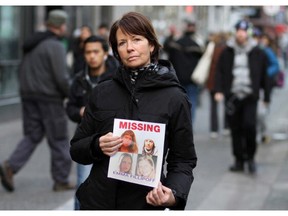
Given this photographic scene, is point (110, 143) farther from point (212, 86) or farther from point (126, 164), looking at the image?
point (212, 86)

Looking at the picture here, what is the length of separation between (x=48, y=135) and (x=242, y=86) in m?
2.42

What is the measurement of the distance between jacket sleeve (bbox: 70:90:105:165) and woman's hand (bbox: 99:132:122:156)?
1.9 inches

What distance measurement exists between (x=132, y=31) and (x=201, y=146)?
8245 mm

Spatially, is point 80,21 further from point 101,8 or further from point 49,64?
point 49,64

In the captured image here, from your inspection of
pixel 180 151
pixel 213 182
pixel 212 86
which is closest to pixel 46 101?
pixel 213 182

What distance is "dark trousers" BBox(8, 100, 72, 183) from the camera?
7.88m

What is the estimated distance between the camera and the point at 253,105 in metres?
9.03

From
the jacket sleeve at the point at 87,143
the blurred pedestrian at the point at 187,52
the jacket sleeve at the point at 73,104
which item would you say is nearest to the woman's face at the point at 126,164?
the jacket sleeve at the point at 87,143

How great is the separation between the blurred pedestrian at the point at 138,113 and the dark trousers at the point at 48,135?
4407 millimetres

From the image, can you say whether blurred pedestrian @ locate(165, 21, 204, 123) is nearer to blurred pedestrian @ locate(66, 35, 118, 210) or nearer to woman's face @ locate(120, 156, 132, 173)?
blurred pedestrian @ locate(66, 35, 118, 210)

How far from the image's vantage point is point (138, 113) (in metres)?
3.37

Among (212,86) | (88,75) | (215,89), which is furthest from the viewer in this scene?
(212,86)

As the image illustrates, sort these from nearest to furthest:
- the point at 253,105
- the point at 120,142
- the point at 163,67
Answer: the point at 120,142, the point at 163,67, the point at 253,105

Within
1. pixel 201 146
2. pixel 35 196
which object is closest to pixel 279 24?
pixel 201 146
